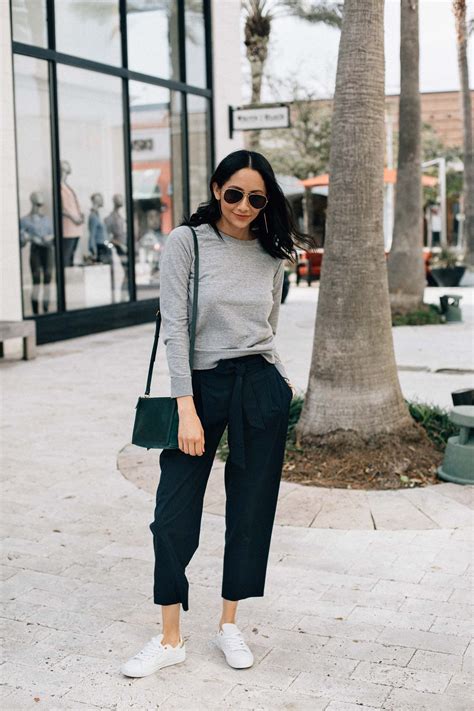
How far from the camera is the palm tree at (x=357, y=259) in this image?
585 cm

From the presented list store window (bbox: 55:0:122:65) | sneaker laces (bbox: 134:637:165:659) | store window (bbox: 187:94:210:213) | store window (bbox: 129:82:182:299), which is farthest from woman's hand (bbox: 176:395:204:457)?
store window (bbox: 187:94:210:213)

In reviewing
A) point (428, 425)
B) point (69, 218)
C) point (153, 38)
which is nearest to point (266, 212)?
point (428, 425)

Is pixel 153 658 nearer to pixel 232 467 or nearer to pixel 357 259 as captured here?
pixel 232 467

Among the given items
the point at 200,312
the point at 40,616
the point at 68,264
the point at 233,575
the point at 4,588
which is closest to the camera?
the point at 200,312

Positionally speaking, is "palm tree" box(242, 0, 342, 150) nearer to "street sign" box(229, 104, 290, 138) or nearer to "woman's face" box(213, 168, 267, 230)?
"street sign" box(229, 104, 290, 138)

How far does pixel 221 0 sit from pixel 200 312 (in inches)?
562

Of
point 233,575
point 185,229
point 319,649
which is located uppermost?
point 185,229

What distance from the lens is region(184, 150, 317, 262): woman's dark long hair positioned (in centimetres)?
321

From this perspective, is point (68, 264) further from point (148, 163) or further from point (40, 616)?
point (40, 616)

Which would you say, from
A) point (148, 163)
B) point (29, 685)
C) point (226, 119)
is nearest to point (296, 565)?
point (29, 685)

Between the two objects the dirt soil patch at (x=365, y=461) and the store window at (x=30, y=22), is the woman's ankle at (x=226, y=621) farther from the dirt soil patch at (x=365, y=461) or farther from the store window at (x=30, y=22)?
the store window at (x=30, y=22)

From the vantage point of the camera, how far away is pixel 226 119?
16.4 m

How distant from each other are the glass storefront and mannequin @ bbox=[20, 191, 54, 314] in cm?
2

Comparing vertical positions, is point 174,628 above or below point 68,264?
below
